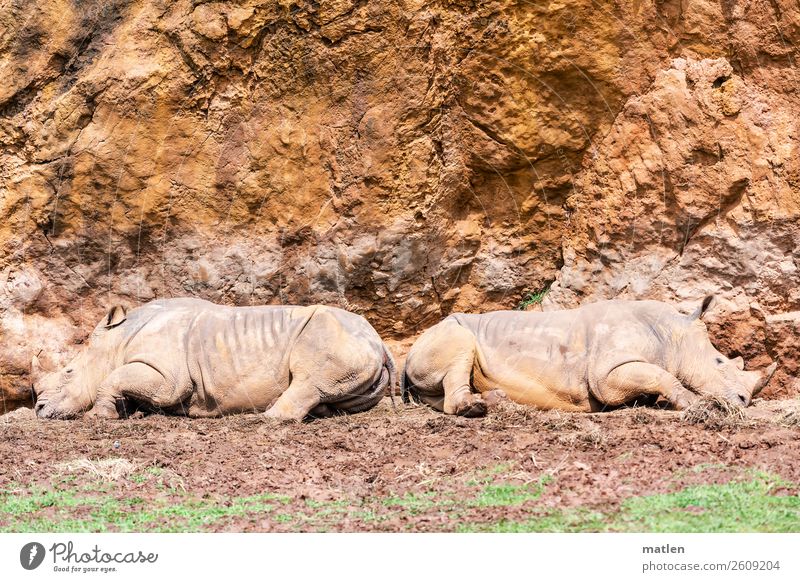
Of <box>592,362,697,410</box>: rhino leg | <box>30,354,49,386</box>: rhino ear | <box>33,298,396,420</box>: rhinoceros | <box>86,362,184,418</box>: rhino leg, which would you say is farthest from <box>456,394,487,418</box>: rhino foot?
<box>30,354,49,386</box>: rhino ear

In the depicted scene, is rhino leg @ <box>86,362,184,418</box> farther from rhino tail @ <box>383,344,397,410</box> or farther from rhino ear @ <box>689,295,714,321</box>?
rhino ear @ <box>689,295,714,321</box>

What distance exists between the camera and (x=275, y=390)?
1220 cm

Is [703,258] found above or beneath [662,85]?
beneath

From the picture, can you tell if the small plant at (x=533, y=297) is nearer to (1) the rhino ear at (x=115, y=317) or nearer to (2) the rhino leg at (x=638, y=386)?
(2) the rhino leg at (x=638, y=386)

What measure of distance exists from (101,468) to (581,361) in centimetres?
497

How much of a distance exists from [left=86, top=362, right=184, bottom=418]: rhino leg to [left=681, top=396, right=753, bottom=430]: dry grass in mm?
5203

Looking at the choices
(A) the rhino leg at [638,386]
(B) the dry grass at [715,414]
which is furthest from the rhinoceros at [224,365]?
(B) the dry grass at [715,414]

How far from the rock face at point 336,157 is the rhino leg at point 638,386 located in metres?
1.84

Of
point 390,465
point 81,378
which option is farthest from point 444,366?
point 81,378

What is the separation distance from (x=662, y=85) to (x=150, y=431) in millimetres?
6764

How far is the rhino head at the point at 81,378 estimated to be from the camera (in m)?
12.3

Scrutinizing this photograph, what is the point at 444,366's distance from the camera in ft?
39.2

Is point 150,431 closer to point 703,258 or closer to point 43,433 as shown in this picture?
point 43,433

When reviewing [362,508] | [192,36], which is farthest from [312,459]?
[192,36]
